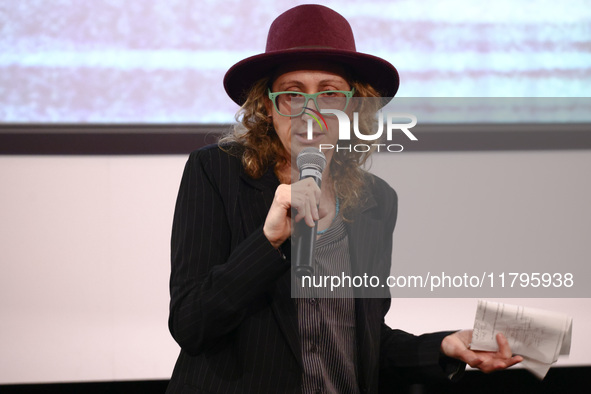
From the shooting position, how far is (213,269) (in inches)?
45.3

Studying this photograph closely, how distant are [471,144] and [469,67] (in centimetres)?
48

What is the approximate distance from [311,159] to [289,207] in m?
0.11

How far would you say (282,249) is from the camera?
1.15 metres

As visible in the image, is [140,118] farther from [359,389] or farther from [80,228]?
[359,389]

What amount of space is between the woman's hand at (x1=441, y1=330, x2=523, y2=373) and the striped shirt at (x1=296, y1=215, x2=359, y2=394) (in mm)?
215

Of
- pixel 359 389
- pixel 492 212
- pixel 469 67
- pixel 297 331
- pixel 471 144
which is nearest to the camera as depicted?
pixel 492 212

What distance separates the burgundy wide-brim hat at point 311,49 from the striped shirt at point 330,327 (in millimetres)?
373

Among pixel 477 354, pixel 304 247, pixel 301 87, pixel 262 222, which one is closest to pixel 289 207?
pixel 304 247

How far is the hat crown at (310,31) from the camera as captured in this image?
1352 millimetres

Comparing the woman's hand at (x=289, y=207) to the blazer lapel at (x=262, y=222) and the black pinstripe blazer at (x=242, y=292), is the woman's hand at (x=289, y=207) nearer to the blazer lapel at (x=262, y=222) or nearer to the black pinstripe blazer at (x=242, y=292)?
the black pinstripe blazer at (x=242, y=292)

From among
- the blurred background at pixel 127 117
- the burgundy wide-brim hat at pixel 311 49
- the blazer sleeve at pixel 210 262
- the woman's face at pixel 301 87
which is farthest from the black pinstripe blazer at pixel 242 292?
the blurred background at pixel 127 117

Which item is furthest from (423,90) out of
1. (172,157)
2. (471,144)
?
(172,157)

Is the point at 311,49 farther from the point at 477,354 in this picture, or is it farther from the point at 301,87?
the point at 477,354

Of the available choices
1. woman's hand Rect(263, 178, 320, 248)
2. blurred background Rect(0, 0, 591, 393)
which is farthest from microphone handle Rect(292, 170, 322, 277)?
blurred background Rect(0, 0, 591, 393)
